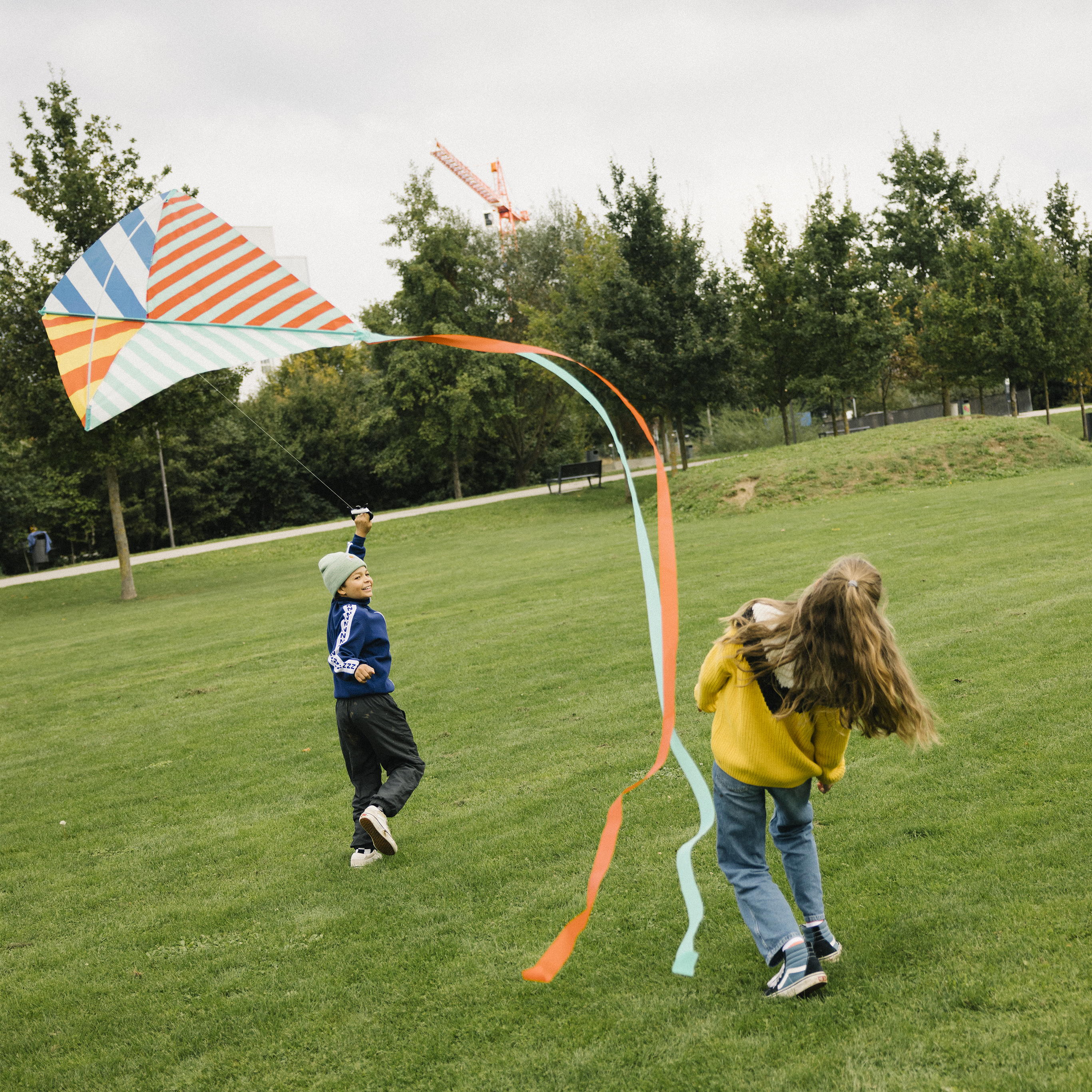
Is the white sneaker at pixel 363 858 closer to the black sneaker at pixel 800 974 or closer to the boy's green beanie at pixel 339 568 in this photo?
the boy's green beanie at pixel 339 568

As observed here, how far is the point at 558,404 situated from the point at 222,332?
136 feet

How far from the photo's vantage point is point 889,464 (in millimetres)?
21641

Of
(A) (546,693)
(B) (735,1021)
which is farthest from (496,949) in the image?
(A) (546,693)

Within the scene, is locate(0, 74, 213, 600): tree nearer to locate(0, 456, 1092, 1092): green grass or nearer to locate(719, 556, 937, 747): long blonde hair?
locate(0, 456, 1092, 1092): green grass

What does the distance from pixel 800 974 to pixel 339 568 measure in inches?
121

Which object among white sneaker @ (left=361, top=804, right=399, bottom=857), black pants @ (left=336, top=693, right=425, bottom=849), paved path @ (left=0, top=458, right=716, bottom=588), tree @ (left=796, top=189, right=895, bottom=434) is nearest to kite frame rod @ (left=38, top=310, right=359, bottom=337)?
black pants @ (left=336, top=693, right=425, bottom=849)

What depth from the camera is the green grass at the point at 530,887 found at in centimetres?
322

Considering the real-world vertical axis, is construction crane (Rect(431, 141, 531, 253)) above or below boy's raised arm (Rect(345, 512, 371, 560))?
above

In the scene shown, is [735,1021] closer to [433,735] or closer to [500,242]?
[433,735]

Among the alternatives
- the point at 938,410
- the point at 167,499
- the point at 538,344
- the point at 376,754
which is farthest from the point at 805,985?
the point at 938,410

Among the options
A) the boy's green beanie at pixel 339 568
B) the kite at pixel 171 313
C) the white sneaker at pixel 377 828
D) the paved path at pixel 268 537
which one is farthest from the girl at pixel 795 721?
the paved path at pixel 268 537

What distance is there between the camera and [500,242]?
147 feet

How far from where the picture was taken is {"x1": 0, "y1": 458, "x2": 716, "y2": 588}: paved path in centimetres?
2783

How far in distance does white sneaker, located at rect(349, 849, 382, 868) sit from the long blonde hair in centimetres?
275
